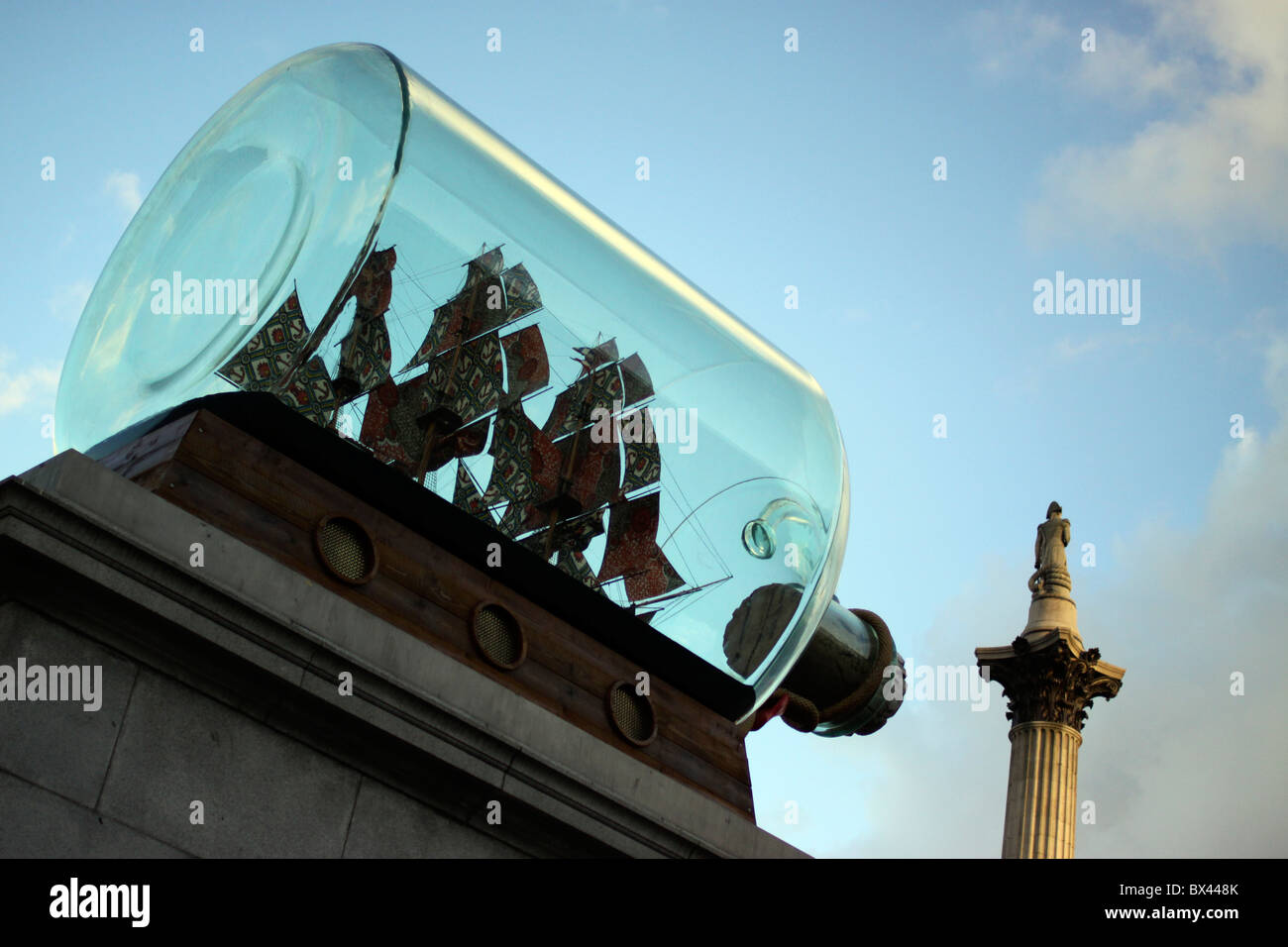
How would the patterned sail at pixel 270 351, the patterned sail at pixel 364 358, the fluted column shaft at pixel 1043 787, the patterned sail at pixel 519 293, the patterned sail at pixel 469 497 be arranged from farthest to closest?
the fluted column shaft at pixel 1043 787 → the patterned sail at pixel 519 293 → the patterned sail at pixel 469 497 → the patterned sail at pixel 364 358 → the patterned sail at pixel 270 351

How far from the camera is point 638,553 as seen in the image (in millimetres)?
6551

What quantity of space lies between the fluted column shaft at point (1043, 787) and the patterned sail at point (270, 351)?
18.8 meters

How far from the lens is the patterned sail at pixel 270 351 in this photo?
5.33 m

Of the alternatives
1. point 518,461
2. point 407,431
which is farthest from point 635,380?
point 407,431

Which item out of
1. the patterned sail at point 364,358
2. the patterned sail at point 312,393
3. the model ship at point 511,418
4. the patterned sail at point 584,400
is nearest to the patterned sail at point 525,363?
the model ship at point 511,418

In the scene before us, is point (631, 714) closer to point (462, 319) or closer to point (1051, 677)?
point (462, 319)

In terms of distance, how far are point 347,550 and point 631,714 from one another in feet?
4.48

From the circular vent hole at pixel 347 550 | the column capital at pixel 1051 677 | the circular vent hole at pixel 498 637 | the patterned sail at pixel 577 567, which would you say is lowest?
the circular vent hole at pixel 498 637

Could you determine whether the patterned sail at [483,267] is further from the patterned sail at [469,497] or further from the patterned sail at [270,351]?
the patterned sail at [270,351]

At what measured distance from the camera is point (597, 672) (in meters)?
5.95

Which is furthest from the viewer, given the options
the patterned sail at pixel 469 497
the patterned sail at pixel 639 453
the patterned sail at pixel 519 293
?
the patterned sail at pixel 639 453
